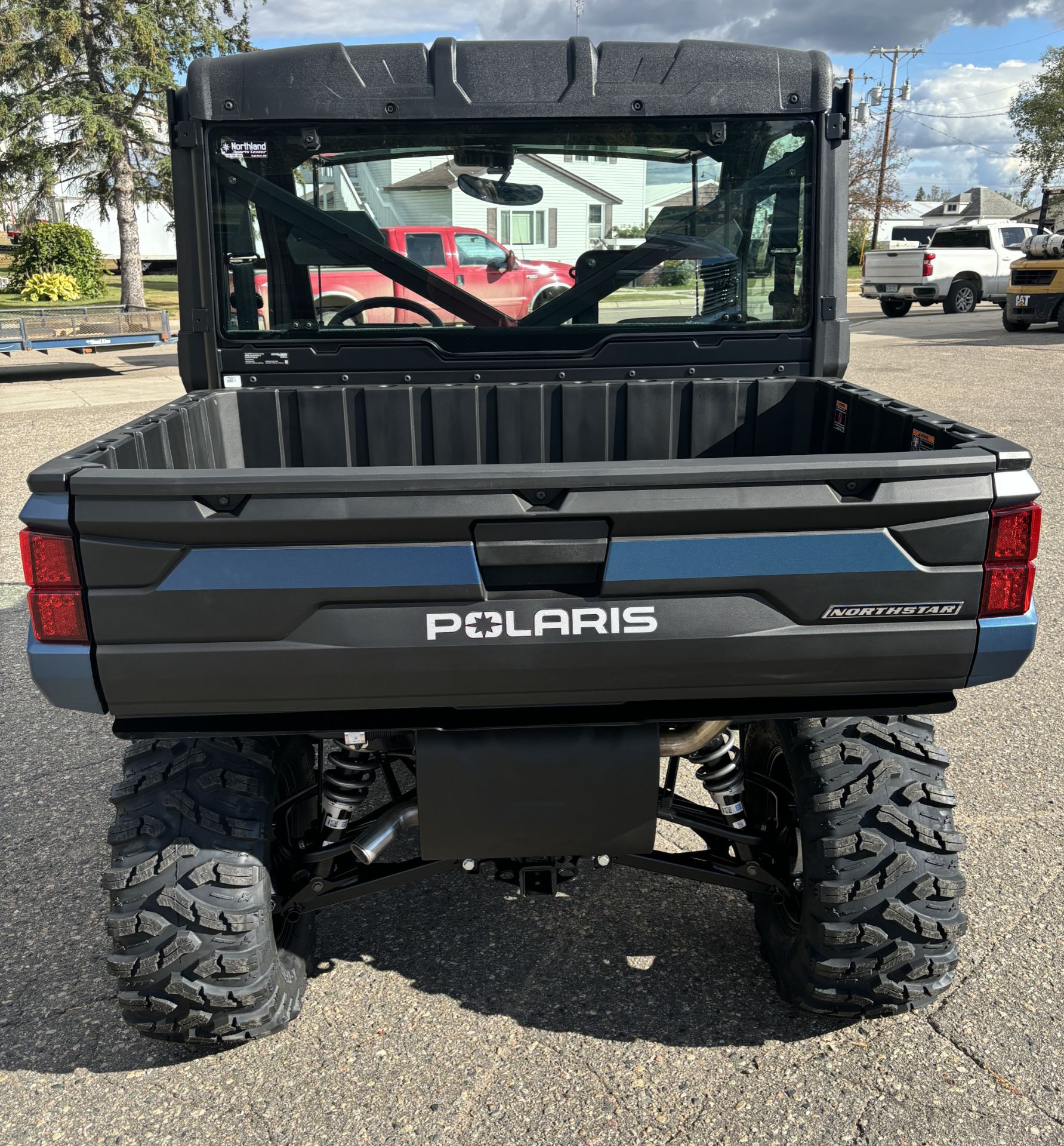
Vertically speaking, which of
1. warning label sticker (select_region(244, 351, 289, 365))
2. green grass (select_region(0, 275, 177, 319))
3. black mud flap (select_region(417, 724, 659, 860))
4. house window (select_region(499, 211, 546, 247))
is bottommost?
green grass (select_region(0, 275, 177, 319))

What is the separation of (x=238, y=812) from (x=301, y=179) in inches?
83.9

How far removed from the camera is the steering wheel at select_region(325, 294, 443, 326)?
3.69 metres

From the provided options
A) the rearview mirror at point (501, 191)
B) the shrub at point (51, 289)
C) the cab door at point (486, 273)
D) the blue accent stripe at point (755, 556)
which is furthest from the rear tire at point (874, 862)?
the shrub at point (51, 289)

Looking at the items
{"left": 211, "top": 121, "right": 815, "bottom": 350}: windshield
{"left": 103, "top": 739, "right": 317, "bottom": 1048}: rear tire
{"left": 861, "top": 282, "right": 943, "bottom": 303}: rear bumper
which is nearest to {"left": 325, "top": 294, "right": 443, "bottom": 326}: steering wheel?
{"left": 211, "top": 121, "right": 815, "bottom": 350}: windshield

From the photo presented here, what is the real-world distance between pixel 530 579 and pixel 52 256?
33913 millimetres

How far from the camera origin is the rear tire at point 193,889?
2436 mm

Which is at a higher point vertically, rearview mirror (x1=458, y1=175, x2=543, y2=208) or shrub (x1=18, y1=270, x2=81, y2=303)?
rearview mirror (x1=458, y1=175, x2=543, y2=208)

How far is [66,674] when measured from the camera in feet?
7.14

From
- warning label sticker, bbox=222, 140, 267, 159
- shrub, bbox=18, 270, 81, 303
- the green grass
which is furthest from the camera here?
shrub, bbox=18, 270, 81, 303

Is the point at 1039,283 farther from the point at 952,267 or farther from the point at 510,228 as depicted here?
the point at 510,228

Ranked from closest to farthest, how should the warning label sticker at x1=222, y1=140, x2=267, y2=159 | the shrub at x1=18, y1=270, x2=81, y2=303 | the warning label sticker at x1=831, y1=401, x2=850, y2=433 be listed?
the warning label sticker at x1=831, y1=401, x2=850, y2=433 → the warning label sticker at x1=222, y1=140, x2=267, y2=159 → the shrub at x1=18, y1=270, x2=81, y2=303

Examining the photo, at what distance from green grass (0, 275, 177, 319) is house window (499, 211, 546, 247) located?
21958 millimetres

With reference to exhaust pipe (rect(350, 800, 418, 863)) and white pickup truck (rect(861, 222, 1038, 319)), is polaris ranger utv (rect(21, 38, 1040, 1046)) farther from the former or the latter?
white pickup truck (rect(861, 222, 1038, 319))

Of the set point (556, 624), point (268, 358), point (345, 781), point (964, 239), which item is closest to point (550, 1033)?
point (345, 781)
